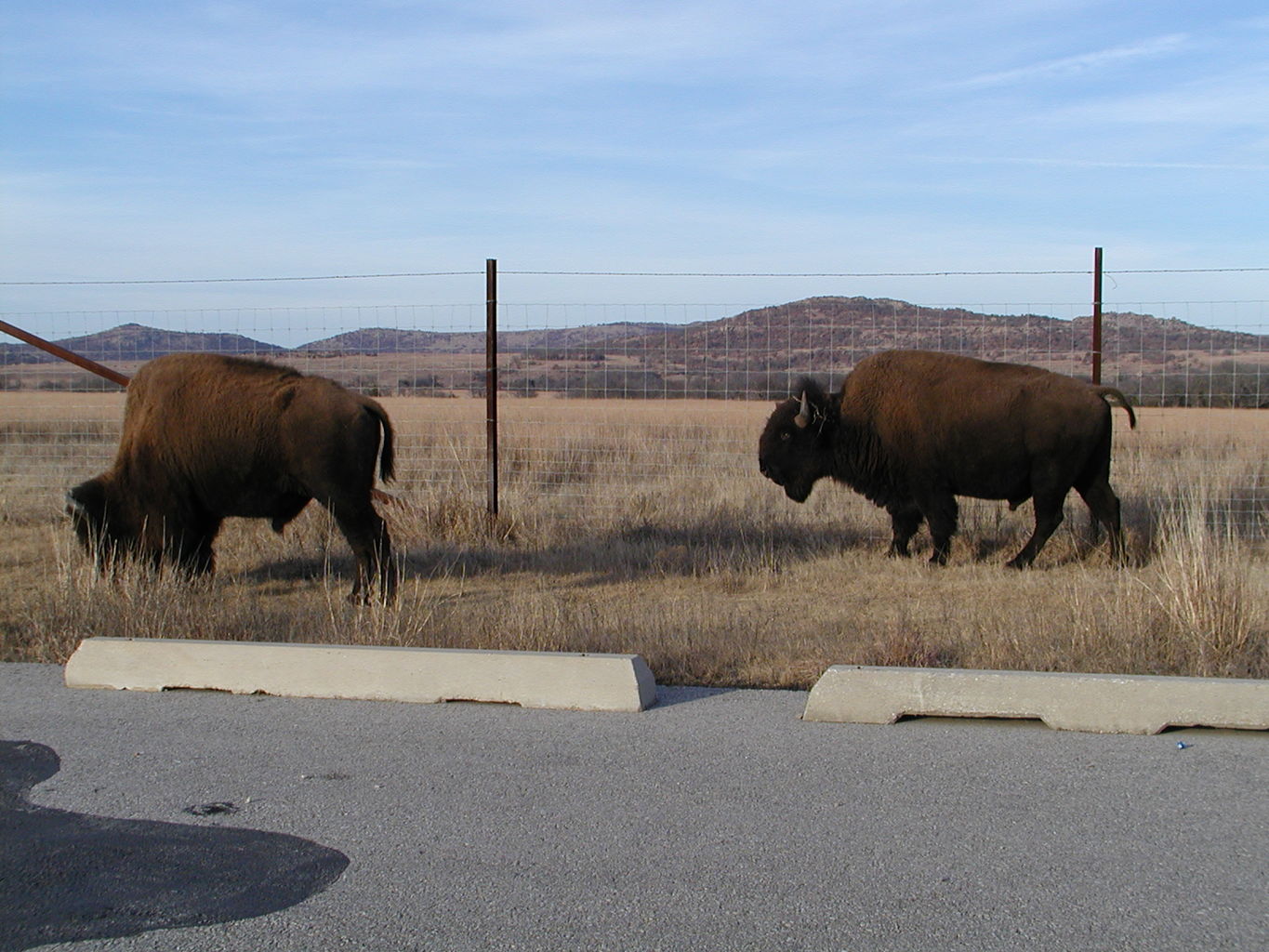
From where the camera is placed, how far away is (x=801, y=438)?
1210 centimetres

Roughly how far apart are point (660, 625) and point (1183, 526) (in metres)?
6.24

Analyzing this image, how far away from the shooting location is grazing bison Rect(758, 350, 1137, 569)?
10.9 metres

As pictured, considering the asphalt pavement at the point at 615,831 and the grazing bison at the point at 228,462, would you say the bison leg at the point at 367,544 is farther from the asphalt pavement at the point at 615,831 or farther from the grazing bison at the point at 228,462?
the asphalt pavement at the point at 615,831

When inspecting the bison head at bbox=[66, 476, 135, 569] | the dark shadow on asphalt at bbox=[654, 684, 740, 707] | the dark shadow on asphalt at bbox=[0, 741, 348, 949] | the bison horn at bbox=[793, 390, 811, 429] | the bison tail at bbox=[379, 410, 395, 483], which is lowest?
the dark shadow on asphalt at bbox=[0, 741, 348, 949]

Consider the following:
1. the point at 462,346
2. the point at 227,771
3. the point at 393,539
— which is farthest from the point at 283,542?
the point at 227,771

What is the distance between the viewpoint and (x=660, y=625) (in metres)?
7.61

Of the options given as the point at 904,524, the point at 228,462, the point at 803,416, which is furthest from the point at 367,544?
the point at 904,524

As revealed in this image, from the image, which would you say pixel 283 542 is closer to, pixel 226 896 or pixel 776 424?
pixel 776 424

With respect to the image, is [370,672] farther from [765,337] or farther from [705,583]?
[765,337]

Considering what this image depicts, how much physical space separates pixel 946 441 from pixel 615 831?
764cm

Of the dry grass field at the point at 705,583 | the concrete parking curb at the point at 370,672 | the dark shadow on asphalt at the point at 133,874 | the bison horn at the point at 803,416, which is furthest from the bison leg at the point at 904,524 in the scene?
the dark shadow on asphalt at the point at 133,874

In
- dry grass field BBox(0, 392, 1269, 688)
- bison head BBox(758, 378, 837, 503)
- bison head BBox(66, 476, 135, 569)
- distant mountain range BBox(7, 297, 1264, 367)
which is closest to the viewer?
dry grass field BBox(0, 392, 1269, 688)

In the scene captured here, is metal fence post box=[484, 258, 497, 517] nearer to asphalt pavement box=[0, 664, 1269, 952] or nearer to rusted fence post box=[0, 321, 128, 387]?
rusted fence post box=[0, 321, 128, 387]

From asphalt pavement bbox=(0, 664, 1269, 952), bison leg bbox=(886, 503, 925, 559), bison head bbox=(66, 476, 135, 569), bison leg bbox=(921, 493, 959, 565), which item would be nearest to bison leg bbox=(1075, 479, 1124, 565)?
bison leg bbox=(921, 493, 959, 565)
